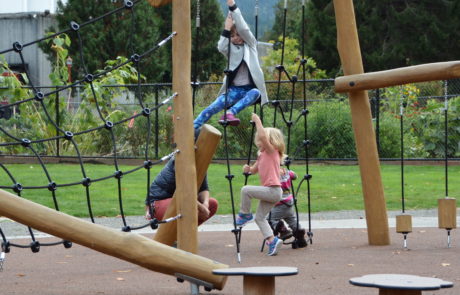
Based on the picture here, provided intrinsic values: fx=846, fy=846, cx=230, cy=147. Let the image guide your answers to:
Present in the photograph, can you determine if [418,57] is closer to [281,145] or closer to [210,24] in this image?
[210,24]

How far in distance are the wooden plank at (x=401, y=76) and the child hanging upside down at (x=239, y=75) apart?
0.80 metres

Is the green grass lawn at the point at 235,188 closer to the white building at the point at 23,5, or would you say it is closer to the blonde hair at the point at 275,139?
the blonde hair at the point at 275,139

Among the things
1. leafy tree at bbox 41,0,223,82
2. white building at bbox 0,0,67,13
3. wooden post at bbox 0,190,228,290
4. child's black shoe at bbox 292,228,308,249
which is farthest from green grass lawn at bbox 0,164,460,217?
white building at bbox 0,0,67,13

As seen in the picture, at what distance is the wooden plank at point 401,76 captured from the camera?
23.0ft

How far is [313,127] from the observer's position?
1764cm

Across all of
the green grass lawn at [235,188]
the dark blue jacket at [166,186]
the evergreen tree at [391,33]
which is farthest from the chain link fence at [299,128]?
the evergreen tree at [391,33]

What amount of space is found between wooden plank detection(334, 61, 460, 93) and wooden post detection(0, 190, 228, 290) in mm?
2924

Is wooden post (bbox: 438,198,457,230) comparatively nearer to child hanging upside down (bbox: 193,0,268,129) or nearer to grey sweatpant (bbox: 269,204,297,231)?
grey sweatpant (bbox: 269,204,297,231)

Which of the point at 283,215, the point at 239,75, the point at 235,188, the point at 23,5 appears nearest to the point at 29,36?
the point at 23,5

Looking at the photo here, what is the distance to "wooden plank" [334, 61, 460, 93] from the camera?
700 cm

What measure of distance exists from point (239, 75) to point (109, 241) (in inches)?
112

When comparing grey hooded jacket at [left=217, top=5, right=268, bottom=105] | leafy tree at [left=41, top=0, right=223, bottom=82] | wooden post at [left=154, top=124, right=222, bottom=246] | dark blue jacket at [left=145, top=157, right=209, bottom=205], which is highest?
leafy tree at [left=41, top=0, right=223, bottom=82]

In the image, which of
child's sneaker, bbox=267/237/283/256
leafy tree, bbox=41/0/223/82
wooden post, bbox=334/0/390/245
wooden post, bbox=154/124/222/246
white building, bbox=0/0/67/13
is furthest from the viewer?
white building, bbox=0/0/67/13

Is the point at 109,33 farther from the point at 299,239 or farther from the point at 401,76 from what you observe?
the point at 401,76
